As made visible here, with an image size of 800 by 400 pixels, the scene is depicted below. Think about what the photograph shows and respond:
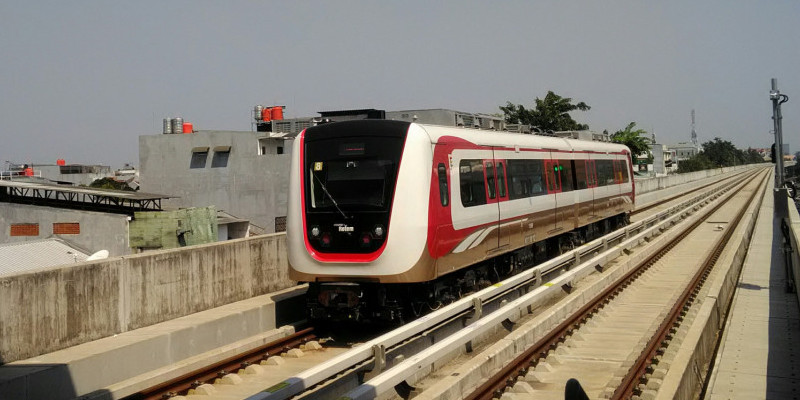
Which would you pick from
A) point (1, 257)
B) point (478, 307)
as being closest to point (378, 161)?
point (478, 307)

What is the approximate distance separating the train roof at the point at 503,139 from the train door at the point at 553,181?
41 centimetres

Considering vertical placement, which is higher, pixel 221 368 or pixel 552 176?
pixel 552 176

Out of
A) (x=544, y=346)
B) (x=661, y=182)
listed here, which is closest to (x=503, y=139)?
(x=544, y=346)

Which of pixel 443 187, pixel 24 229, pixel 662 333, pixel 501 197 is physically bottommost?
pixel 662 333

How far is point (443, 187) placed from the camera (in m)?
10.9

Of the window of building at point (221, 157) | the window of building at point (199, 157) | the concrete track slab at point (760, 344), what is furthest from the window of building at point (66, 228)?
the concrete track slab at point (760, 344)

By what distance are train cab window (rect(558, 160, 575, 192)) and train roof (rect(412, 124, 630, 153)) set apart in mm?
356

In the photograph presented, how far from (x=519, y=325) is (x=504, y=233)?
6.31 ft

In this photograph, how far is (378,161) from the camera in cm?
1062

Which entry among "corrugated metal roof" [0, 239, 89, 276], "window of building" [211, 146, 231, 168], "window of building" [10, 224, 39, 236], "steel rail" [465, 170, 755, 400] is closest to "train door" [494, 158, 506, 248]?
"steel rail" [465, 170, 755, 400]

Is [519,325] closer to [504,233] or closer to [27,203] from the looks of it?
[504,233]

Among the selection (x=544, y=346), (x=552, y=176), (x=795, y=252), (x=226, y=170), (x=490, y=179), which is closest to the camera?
(x=544, y=346)

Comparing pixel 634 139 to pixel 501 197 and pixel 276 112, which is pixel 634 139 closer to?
pixel 276 112

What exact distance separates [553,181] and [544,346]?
691 cm
